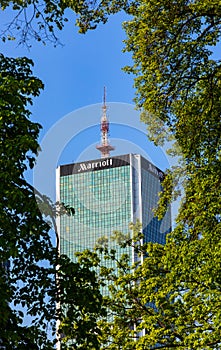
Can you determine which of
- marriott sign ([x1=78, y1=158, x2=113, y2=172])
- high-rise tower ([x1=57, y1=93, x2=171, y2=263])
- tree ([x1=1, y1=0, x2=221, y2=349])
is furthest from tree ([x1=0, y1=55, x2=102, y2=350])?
marriott sign ([x1=78, y1=158, x2=113, y2=172])

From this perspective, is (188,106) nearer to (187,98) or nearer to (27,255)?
(187,98)

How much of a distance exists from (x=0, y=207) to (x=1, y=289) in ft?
3.90

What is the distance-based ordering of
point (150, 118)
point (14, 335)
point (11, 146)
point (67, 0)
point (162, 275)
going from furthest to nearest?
point (162, 275) < point (150, 118) < point (67, 0) < point (11, 146) < point (14, 335)

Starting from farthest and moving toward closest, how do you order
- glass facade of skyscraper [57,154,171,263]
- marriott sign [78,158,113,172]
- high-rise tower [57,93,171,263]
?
1. marriott sign [78,158,113,172]
2. glass facade of skyscraper [57,154,171,263]
3. high-rise tower [57,93,171,263]

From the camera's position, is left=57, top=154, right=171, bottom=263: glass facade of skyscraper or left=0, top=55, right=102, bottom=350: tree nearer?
left=0, top=55, right=102, bottom=350: tree

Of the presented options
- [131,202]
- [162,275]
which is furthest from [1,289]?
[131,202]

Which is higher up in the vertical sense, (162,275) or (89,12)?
(89,12)

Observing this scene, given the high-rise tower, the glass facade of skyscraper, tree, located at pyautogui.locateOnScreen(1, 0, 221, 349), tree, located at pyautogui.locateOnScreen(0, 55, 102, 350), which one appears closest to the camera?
tree, located at pyautogui.locateOnScreen(0, 55, 102, 350)

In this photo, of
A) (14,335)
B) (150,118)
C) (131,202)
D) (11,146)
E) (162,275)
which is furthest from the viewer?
(131,202)

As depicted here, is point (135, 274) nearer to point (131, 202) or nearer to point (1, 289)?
point (1, 289)

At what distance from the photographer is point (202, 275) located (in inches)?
602

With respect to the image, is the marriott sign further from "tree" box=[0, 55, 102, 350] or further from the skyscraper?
"tree" box=[0, 55, 102, 350]

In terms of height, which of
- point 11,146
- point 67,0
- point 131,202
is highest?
point 131,202

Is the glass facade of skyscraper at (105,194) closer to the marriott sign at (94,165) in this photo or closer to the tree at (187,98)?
the marriott sign at (94,165)
